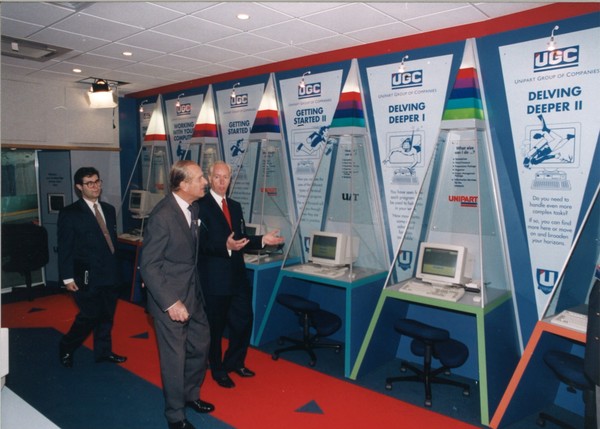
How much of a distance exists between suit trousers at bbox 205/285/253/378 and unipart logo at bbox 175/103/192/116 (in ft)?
11.7

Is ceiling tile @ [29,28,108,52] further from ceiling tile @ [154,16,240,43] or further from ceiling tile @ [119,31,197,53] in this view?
ceiling tile @ [154,16,240,43]

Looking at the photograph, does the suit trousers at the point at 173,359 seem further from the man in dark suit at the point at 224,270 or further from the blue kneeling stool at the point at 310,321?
the blue kneeling stool at the point at 310,321

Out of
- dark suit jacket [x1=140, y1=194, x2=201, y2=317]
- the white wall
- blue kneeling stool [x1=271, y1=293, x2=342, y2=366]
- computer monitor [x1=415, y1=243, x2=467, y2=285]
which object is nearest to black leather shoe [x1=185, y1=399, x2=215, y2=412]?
dark suit jacket [x1=140, y1=194, x2=201, y2=317]

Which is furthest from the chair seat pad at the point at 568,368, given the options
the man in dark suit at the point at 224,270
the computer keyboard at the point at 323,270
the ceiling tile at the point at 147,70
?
the ceiling tile at the point at 147,70

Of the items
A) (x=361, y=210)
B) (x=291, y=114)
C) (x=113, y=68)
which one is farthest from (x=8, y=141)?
(x=361, y=210)

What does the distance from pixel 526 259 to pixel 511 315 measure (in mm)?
456

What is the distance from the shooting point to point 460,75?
3629mm

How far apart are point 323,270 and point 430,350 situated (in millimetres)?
1191

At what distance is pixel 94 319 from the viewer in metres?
3.82

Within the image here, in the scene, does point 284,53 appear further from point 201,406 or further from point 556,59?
point 201,406

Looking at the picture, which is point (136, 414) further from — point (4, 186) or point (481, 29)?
point (4, 186)

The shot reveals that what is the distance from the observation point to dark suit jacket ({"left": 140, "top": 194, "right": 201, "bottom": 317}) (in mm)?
2678

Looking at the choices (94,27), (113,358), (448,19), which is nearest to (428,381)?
(113,358)

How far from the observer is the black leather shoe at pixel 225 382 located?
3.54 meters
